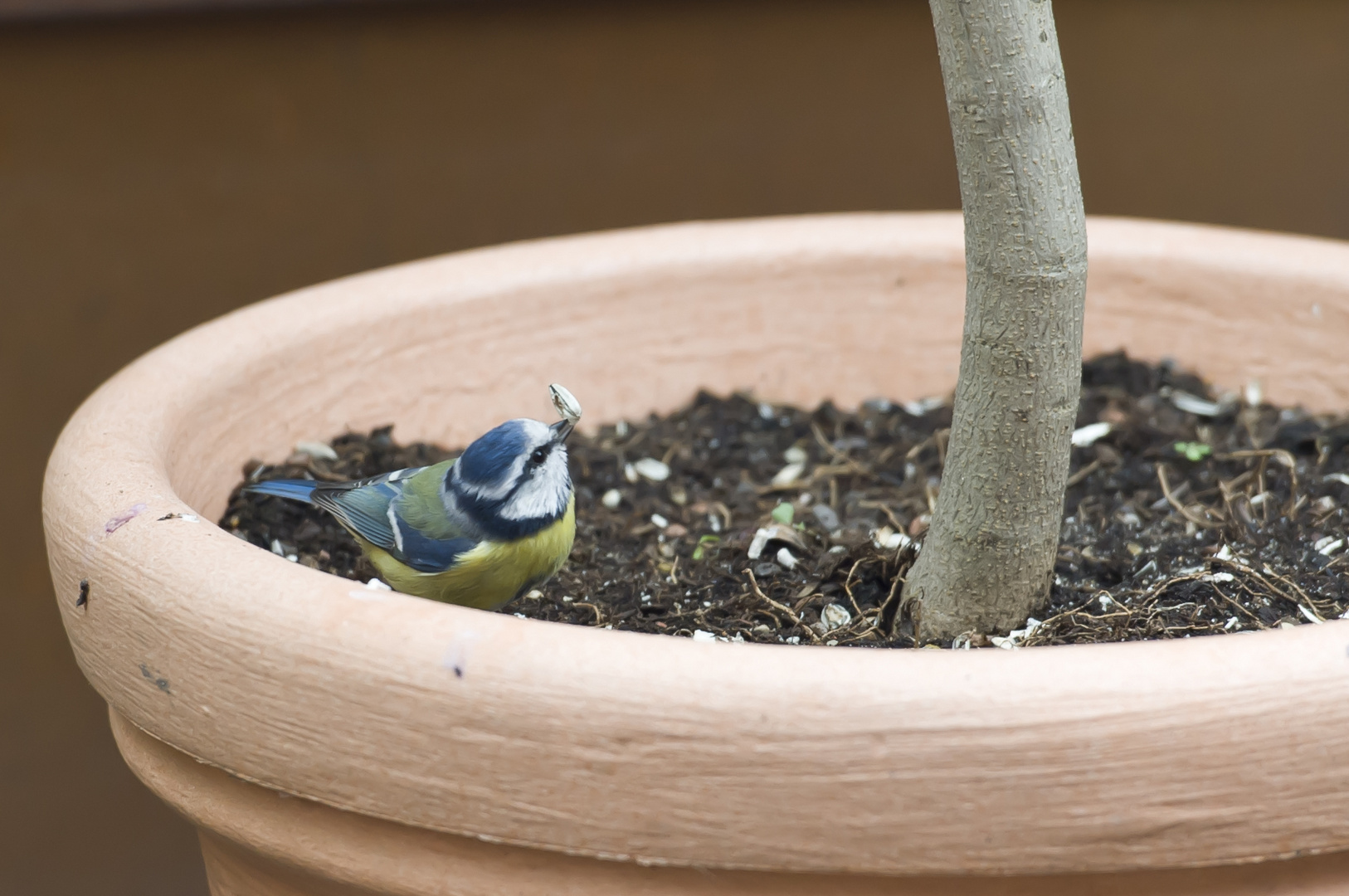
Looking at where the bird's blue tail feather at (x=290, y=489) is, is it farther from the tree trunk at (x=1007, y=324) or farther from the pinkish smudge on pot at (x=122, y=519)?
the tree trunk at (x=1007, y=324)

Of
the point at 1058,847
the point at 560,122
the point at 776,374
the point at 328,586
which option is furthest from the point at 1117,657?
the point at 560,122

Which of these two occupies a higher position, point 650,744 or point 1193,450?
point 650,744

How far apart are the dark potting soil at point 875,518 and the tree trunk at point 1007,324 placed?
0.20 feet

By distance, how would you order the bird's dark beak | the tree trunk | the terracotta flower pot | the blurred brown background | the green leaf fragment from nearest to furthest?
the terracotta flower pot, the tree trunk, the bird's dark beak, the green leaf fragment, the blurred brown background

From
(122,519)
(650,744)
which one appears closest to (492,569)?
(122,519)

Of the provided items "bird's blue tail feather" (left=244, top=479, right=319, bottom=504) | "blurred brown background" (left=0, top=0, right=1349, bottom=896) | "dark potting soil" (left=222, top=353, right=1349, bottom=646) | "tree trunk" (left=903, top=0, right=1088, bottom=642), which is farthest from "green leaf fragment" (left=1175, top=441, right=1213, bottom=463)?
"blurred brown background" (left=0, top=0, right=1349, bottom=896)

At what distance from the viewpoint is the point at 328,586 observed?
796 millimetres

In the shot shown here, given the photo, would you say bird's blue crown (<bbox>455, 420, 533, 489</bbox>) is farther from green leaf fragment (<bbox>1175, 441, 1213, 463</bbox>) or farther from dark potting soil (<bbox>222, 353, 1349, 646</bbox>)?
green leaf fragment (<bbox>1175, 441, 1213, 463</bbox>)

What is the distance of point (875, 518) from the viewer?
1.36 metres

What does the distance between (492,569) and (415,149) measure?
A: 1.17 metres

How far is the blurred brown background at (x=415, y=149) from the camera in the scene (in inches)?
76.5

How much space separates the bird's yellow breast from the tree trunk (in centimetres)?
34

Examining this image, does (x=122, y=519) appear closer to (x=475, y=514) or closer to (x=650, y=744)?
(x=475, y=514)

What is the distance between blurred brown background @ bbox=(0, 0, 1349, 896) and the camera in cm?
194
